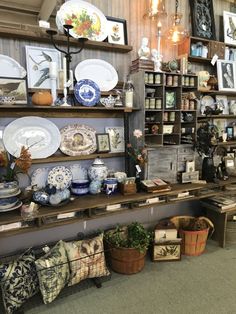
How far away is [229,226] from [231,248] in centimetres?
22

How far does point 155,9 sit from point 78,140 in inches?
54.2

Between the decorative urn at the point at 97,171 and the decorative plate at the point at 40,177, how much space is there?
1.21 ft

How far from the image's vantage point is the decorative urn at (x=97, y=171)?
2.13 m

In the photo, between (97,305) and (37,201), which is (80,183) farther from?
(97,305)

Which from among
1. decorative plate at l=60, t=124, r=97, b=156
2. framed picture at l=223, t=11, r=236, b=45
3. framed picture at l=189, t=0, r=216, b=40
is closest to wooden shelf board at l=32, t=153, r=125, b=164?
decorative plate at l=60, t=124, r=97, b=156

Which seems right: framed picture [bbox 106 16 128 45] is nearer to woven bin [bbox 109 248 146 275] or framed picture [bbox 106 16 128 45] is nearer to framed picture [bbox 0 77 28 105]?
framed picture [bbox 0 77 28 105]

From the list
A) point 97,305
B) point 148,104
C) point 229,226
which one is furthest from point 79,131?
point 229,226

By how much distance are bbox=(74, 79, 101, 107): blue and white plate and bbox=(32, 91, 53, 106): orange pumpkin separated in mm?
257

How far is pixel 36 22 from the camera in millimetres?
1904

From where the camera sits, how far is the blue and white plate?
202cm

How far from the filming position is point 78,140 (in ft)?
7.16

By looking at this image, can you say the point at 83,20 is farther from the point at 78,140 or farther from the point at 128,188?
the point at 128,188

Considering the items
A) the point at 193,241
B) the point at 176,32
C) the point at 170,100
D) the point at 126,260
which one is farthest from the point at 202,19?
the point at 126,260

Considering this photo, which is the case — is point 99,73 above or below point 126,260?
above
